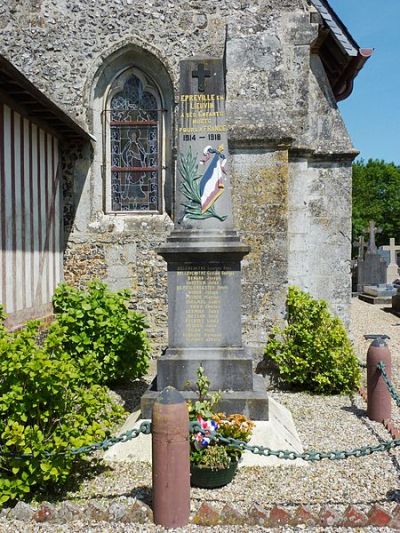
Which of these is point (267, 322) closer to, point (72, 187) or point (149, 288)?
point (149, 288)

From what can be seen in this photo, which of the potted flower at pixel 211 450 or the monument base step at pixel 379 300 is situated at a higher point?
the potted flower at pixel 211 450

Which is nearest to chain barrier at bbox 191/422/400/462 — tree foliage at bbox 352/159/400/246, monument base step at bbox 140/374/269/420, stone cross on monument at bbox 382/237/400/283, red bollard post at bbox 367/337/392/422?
monument base step at bbox 140/374/269/420

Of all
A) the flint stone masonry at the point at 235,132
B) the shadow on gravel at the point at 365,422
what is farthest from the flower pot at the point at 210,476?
the flint stone masonry at the point at 235,132

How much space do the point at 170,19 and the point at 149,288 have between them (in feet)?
13.2

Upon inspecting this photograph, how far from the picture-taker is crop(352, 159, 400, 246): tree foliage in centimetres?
4709

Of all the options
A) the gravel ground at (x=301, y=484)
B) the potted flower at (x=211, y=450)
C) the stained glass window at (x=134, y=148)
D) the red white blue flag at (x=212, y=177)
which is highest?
the stained glass window at (x=134, y=148)

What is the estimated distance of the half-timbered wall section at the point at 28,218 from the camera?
636cm

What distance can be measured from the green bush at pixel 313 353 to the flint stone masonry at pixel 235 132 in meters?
0.28

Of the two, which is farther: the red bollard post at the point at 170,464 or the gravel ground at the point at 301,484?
the gravel ground at the point at 301,484

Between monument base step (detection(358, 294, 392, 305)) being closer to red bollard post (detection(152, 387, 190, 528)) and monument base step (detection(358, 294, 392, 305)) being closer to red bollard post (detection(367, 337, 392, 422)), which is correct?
red bollard post (detection(367, 337, 392, 422))

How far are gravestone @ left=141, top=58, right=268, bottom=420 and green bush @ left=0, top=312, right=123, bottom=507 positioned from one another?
1270 mm

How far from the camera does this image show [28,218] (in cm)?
700

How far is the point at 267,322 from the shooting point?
23.7 feet

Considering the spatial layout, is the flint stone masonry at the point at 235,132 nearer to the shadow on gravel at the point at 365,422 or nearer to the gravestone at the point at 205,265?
the shadow on gravel at the point at 365,422
